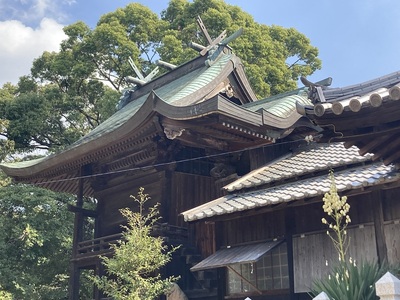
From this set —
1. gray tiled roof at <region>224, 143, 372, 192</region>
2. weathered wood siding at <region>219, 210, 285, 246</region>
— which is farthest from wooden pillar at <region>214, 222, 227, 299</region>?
gray tiled roof at <region>224, 143, 372, 192</region>

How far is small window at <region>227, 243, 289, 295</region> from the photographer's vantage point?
9.38 meters

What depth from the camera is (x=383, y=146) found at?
5570 mm

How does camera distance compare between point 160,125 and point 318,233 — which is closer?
point 318,233

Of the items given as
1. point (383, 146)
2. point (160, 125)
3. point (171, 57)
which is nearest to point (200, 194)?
point (160, 125)

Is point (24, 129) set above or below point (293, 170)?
above

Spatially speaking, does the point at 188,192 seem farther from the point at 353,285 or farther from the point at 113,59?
the point at 113,59

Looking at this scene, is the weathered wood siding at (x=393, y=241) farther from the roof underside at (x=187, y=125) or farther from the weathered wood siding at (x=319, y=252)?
the roof underside at (x=187, y=125)

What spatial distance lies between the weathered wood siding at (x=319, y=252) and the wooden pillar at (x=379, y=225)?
0.53ft

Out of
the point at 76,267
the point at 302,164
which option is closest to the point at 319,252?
the point at 302,164

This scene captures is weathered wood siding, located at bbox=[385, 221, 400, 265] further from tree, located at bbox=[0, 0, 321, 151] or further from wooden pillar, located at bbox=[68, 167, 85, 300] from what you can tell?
tree, located at bbox=[0, 0, 321, 151]

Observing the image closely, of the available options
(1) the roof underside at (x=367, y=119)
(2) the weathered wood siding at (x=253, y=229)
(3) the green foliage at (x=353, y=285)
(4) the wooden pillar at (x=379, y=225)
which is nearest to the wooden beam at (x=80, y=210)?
(2) the weathered wood siding at (x=253, y=229)

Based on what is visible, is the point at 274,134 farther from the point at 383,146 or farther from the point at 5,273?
the point at 5,273

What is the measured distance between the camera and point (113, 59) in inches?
1015

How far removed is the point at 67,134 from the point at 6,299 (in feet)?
37.3
